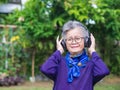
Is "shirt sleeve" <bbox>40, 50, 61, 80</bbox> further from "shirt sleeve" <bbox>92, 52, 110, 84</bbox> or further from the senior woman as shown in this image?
"shirt sleeve" <bbox>92, 52, 110, 84</bbox>

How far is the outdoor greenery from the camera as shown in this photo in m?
9.55

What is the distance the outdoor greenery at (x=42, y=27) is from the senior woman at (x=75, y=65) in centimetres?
602

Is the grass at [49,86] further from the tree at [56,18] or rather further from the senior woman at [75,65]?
the senior woman at [75,65]

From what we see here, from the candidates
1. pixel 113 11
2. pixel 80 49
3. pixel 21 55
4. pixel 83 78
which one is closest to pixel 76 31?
pixel 80 49

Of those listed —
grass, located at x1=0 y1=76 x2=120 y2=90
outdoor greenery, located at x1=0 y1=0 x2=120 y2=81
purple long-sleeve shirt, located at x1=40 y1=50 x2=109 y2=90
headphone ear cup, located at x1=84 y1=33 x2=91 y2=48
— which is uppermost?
headphone ear cup, located at x1=84 y1=33 x2=91 y2=48

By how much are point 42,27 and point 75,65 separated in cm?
617

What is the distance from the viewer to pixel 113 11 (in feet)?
31.7

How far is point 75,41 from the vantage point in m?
3.31

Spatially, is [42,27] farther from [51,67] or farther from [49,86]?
[51,67]

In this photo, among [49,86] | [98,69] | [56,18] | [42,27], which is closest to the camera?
Answer: [98,69]

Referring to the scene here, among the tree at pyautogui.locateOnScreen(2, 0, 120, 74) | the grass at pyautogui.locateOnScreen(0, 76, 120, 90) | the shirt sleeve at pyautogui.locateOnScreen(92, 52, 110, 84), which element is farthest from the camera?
the tree at pyautogui.locateOnScreen(2, 0, 120, 74)

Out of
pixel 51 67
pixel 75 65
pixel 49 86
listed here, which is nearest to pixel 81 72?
pixel 75 65

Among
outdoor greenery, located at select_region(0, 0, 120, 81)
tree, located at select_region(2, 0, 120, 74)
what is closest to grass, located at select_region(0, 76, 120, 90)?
outdoor greenery, located at select_region(0, 0, 120, 81)

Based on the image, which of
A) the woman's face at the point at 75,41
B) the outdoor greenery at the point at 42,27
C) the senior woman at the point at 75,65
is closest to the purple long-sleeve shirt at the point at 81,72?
the senior woman at the point at 75,65
